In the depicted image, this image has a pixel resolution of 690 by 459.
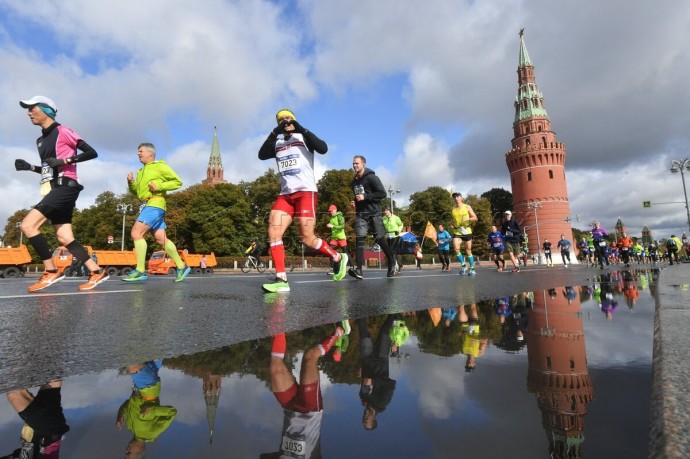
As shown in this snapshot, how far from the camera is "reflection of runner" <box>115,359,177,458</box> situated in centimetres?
86

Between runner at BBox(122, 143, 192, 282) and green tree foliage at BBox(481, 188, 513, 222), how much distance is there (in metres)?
78.7

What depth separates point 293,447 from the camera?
82 centimetres

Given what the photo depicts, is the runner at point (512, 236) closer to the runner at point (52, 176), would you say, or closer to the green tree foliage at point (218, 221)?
the runner at point (52, 176)

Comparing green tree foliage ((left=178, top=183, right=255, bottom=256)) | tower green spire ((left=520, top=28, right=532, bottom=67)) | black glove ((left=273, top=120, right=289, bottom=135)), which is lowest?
black glove ((left=273, top=120, right=289, bottom=135))

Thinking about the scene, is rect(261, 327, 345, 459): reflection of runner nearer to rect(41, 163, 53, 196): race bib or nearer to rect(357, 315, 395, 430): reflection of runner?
rect(357, 315, 395, 430): reflection of runner

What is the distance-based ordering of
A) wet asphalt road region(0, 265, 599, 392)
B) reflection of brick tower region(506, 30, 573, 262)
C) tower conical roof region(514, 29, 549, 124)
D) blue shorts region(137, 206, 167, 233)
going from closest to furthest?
1. wet asphalt road region(0, 265, 599, 392)
2. blue shorts region(137, 206, 167, 233)
3. reflection of brick tower region(506, 30, 573, 262)
4. tower conical roof region(514, 29, 549, 124)

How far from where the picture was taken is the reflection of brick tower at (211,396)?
3.11 feet

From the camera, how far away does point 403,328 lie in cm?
232

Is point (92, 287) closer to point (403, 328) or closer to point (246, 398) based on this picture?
point (403, 328)

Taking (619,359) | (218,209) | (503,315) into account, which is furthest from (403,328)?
(218,209)

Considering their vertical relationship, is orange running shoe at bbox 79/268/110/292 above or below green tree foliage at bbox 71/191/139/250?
below

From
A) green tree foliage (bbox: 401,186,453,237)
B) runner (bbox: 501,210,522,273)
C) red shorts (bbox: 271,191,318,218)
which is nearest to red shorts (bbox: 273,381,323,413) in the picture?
red shorts (bbox: 271,191,318,218)

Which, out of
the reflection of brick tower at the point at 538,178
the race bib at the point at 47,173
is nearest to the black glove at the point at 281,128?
the race bib at the point at 47,173

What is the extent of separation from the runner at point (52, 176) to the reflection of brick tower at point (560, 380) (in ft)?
17.4
